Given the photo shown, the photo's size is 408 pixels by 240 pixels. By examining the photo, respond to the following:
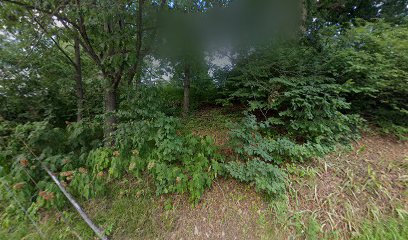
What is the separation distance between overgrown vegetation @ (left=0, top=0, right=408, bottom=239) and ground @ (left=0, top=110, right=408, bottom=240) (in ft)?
0.11

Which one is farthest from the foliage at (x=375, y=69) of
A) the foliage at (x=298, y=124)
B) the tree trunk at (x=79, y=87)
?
the tree trunk at (x=79, y=87)

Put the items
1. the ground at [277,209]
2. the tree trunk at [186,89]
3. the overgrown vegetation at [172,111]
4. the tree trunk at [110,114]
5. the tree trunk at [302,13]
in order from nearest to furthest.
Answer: the ground at [277,209]
the overgrown vegetation at [172,111]
the tree trunk at [110,114]
the tree trunk at [302,13]
the tree trunk at [186,89]

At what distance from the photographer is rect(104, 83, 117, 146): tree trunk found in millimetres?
3237

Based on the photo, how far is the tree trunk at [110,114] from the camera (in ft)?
10.6

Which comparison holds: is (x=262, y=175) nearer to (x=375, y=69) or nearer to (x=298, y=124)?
(x=298, y=124)

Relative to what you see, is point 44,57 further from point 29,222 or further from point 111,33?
point 29,222

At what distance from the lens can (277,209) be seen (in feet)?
8.66

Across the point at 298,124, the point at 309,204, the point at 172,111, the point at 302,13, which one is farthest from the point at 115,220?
the point at 302,13

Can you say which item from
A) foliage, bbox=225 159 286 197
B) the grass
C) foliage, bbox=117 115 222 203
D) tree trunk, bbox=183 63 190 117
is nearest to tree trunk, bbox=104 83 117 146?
foliage, bbox=117 115 222 203

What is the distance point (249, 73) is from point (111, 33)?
268cm

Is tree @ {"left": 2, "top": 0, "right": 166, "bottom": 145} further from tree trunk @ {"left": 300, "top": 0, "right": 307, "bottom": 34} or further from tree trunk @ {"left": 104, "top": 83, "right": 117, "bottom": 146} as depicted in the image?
tree trunk @ {"left": 300, "top": 0, "right": 307, "bottom": 34}

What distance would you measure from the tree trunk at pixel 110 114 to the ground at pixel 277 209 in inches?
34.2

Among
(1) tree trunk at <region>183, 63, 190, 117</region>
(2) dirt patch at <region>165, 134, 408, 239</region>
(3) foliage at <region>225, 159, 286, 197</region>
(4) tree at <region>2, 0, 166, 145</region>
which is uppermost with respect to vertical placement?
(4) tree at <region>2, 0, 166, 145</region>

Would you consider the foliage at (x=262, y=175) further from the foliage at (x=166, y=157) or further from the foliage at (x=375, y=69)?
the foliage at (x=375, y=69)
